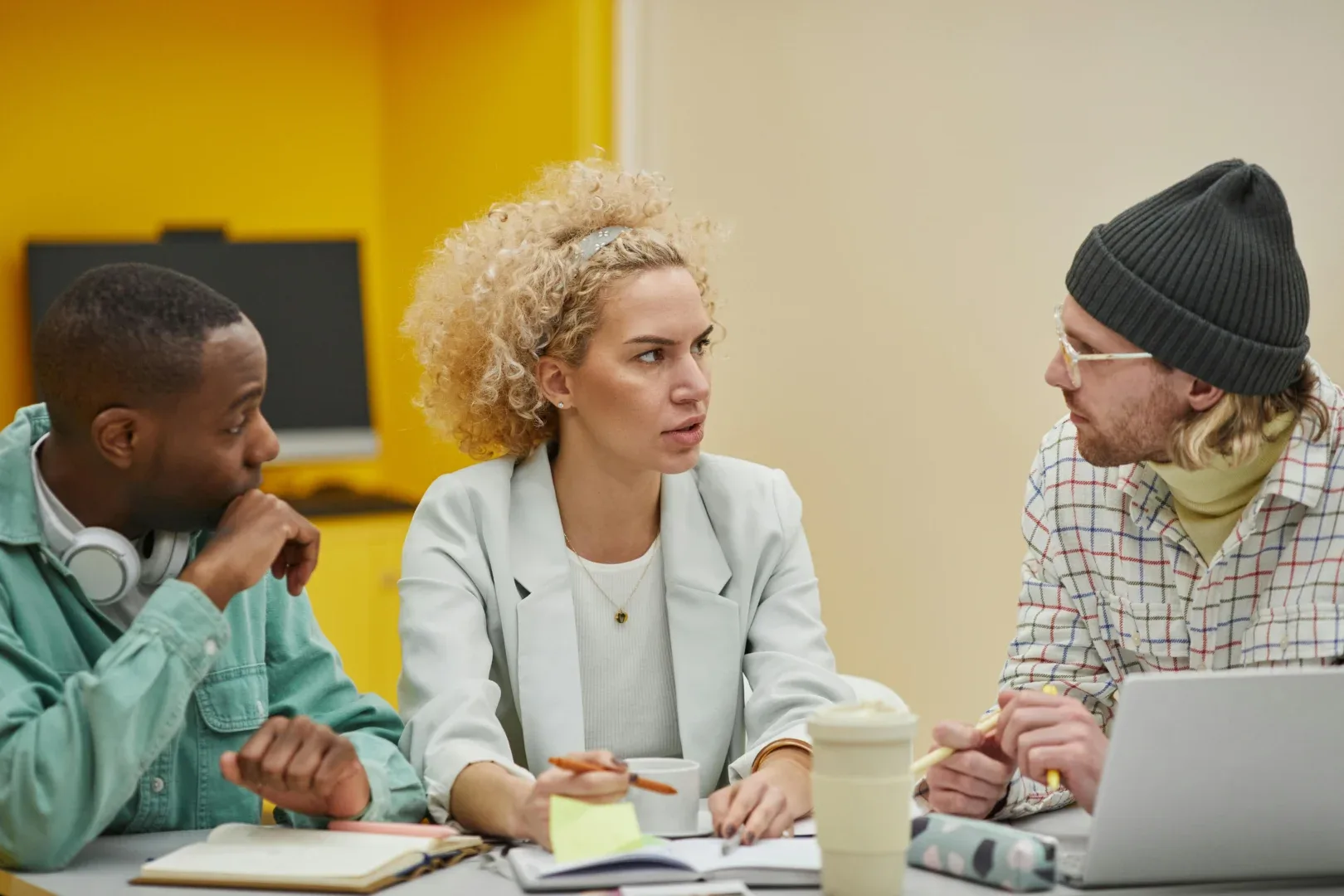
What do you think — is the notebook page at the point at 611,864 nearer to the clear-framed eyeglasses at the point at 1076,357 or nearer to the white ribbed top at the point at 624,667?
the white ribbed top at the point at 624,667

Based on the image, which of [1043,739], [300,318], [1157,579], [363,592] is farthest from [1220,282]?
[300,318]

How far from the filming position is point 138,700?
1.56 meters

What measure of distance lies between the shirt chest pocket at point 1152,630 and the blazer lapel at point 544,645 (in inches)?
29.2

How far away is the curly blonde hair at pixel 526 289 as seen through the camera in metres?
2.27

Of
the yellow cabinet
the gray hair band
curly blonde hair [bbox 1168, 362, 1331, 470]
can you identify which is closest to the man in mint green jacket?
the gray hair band

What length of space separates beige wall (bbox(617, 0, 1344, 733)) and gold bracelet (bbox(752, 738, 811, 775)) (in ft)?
5.41

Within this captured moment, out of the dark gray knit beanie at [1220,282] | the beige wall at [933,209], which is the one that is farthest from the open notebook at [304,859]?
the beige wall at [933,209]

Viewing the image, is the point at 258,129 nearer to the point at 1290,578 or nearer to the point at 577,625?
the point at 577,625

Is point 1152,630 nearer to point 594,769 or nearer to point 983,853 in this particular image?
point 983,853

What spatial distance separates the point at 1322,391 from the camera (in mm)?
1974

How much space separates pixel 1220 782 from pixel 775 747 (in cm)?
63

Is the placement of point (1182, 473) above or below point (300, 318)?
below

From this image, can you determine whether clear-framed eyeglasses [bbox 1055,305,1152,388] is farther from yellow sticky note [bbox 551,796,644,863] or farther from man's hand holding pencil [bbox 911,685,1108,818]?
yellow sticky note [bbox 551,796,644,863]

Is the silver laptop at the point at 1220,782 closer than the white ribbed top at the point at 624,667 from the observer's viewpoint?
Yes
